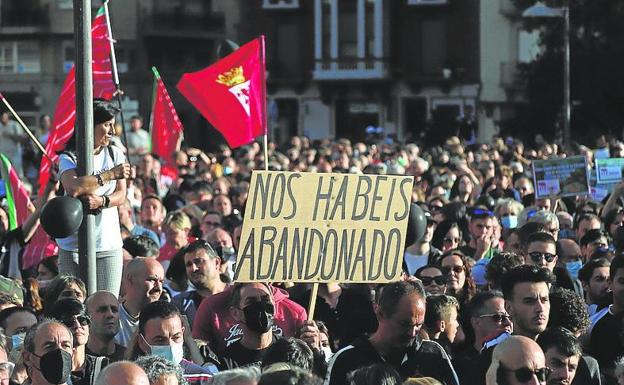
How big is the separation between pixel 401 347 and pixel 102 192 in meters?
2.54

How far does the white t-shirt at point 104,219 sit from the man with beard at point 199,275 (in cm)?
46

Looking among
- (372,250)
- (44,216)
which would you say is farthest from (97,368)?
(372,250)

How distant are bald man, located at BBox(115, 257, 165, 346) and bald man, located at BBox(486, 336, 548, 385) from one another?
2.65m

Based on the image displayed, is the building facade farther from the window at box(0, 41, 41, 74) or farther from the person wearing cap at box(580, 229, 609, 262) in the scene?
the person wearing cap at box(580, 229, 609, 262)

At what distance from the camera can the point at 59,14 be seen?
175 feet

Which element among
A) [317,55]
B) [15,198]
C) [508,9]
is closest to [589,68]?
[508,9]

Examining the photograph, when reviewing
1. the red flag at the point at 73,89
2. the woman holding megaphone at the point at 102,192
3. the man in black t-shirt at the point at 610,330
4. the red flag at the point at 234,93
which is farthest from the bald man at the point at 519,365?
the red flag at the point at 234,93

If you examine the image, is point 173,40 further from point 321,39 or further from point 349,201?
point 349,201

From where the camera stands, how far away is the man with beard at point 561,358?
7.16m

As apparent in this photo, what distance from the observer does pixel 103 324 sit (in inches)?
320

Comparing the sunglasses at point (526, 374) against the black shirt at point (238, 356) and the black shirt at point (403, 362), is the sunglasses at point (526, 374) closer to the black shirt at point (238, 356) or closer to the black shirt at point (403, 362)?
the black shirt at point (403, 362)

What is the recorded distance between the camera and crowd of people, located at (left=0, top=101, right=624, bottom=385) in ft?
22.5

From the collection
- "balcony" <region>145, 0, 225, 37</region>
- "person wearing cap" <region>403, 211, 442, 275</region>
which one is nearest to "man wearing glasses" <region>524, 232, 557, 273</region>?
"person wearing cap" <region>403, 211, 442, 275</region>

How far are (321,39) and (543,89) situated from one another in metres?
15.0
